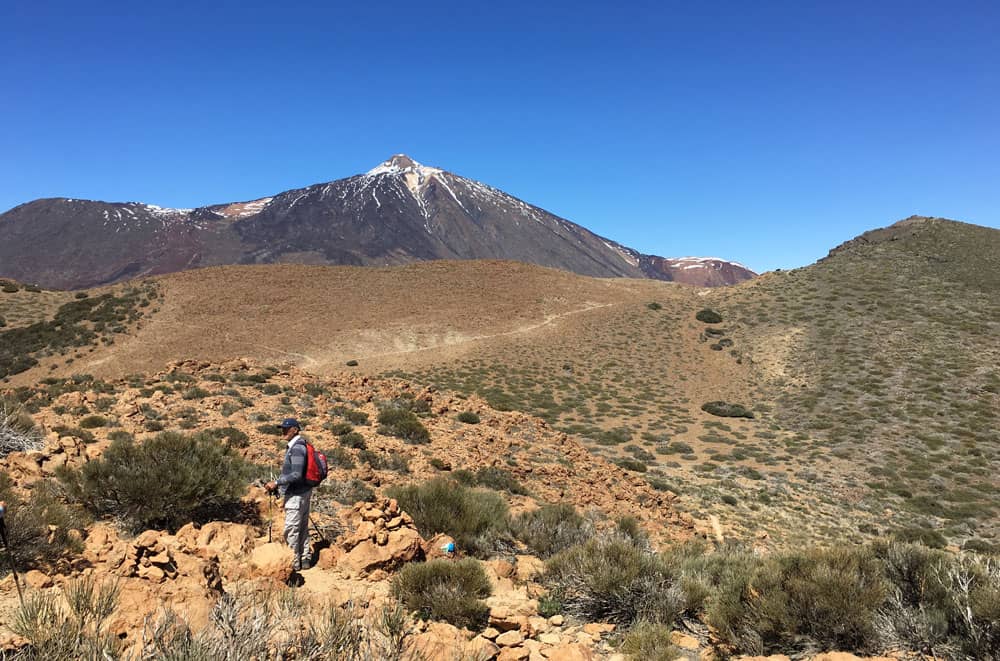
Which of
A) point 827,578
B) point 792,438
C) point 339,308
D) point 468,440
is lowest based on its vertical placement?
point 792,438

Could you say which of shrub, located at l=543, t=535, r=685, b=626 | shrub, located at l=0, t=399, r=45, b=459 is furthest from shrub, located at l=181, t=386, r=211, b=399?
shrub, located at l=543, t=535, r=685, b=626

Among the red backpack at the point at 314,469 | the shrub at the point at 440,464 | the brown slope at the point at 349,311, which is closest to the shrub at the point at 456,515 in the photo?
the red backpack at the point at 314,469

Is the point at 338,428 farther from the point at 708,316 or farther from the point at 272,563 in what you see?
A: the point at 708,316

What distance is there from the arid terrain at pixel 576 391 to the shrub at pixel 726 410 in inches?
7.2

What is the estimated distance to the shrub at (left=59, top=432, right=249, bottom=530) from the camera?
245 inches

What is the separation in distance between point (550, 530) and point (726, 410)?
2048 cm

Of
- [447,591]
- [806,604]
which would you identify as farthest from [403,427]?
[806,604]

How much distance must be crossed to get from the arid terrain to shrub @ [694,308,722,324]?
0.31 m

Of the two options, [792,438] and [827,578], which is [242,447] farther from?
[792,438]

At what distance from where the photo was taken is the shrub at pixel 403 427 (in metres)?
12.3

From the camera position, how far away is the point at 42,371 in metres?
26.0

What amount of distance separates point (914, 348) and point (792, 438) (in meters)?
13.9

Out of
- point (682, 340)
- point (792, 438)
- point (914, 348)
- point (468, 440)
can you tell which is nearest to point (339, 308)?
point (682, 340)

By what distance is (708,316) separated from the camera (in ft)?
127
